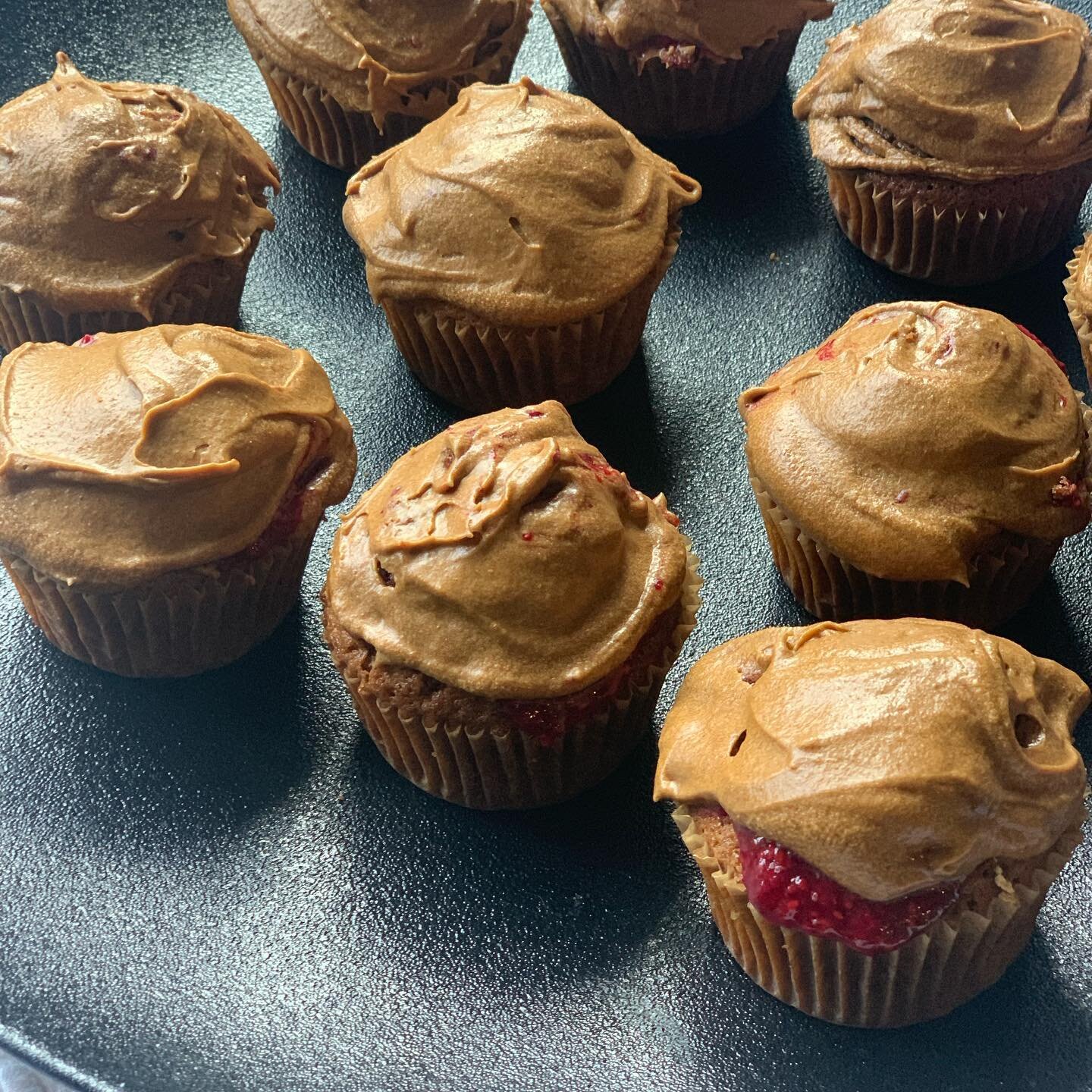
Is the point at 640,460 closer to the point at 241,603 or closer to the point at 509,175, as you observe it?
the point at 509,175

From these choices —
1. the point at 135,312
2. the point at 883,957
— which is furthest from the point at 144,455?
the point at 883,957

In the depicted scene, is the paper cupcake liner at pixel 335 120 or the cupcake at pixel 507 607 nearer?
the cupcake at pixel 507 607

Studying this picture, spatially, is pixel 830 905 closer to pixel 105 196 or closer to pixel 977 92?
pixel 977 92

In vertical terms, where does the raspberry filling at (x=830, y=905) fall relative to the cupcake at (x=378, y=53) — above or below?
below

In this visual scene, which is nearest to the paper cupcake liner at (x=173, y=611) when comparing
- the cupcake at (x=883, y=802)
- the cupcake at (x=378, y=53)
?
the cupcake at (x=883, y=802)

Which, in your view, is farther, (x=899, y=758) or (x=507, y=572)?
(x=507, y=572)

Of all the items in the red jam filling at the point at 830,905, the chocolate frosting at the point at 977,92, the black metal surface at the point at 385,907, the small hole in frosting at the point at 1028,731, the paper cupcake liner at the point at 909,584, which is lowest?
the black metal surface at the point at 385,907

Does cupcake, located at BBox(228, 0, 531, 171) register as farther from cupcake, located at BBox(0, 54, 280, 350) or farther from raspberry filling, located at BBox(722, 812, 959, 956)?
raspberry filling, located at BBox(722, 812, 959, 956)

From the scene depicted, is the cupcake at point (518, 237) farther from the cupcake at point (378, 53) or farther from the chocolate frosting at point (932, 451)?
the chocolate frosting at point (932, 451)
